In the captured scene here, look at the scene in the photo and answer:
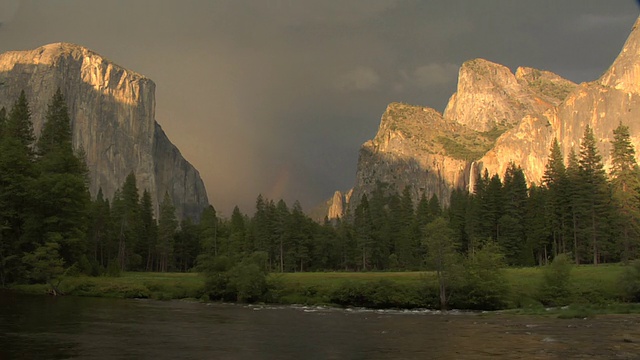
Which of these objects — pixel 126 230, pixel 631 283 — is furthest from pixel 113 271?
pixel 631 283

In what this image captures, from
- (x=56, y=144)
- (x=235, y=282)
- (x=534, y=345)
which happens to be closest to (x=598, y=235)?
(x=235, y=282)

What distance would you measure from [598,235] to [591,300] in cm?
3264

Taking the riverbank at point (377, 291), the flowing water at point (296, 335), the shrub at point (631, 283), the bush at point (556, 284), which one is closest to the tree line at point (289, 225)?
the riverbank at point (377, 291)

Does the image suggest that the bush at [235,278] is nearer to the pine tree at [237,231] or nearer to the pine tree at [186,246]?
the pine tree at [237,231]

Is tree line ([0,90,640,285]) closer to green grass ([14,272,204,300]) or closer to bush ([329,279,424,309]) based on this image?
green grass ([14,272,204,300])

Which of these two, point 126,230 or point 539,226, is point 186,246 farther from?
point 539,226

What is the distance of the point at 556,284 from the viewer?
46.0m

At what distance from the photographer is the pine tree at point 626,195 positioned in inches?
2645

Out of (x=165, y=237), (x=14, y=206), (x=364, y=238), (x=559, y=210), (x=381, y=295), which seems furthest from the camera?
(x=165, y=237)

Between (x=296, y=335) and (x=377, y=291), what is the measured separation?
2151 cm

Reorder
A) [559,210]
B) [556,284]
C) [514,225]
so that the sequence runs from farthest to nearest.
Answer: [514,225] < [559,210] < [556,284]

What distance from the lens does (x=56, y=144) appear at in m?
73.3

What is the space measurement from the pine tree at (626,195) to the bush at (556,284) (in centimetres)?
2390

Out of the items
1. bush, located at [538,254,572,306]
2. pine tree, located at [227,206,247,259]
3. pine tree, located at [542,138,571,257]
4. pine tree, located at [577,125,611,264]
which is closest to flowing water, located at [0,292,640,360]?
bush, located at [538,254,572,306]
